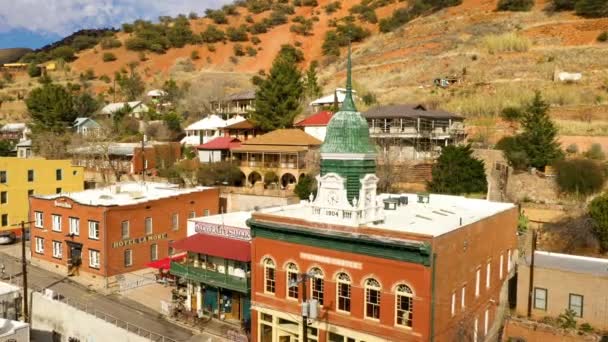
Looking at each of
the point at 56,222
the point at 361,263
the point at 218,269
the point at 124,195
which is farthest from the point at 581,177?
the point at 56,222

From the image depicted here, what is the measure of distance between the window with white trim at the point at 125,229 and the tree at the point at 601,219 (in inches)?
1150

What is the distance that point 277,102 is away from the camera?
60656 millimetres

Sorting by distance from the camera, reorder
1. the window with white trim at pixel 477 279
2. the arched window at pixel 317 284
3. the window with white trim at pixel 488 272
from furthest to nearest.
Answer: the window with white trim at pixel 488 272 < the window with white trim at pixel 477 279 < the arched window at pixel 317 284

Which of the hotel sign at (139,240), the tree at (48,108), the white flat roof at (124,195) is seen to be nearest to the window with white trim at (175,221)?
the hotel sign at (139,240)

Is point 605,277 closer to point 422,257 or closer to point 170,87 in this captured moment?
point 422,257

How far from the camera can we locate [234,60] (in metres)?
129

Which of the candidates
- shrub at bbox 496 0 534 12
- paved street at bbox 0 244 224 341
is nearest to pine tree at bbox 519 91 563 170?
paved street at bbox 0 244 224 341

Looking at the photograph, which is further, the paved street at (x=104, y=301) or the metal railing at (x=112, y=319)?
the paved street at (x=104, y=301)

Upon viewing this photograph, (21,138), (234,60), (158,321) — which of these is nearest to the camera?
(158,321)

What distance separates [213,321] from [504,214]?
649 inches

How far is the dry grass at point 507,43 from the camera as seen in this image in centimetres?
7538

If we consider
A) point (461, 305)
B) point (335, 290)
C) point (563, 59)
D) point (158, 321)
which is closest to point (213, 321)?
point (158, 321)

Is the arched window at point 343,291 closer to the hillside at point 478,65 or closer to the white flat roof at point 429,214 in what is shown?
the white flat roof at point 429,214

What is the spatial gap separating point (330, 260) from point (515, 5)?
81976 millimetres
